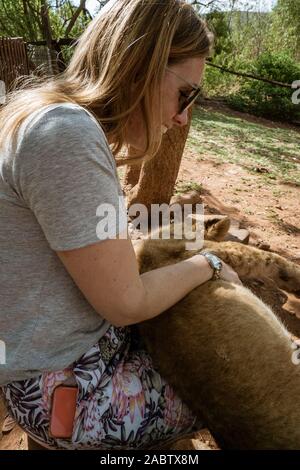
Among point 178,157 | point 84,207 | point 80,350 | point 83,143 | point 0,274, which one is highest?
point 83,143

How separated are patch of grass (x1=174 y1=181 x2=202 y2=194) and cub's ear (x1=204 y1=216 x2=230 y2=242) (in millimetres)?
2972

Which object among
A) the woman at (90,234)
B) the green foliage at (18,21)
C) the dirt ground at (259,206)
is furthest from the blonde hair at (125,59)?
the green foliage at (18,21)

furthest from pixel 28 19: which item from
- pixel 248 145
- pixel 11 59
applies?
pixel 248 145

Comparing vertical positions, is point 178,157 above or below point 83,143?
below

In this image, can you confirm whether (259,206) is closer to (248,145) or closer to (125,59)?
(248,145)

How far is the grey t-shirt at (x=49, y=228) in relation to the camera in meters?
1.42

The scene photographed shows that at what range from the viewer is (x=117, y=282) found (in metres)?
1.57

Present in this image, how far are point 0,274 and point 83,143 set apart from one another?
616 millimetres

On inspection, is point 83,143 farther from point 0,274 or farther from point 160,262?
point 160,262

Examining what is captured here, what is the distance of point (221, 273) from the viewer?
7.09 ft

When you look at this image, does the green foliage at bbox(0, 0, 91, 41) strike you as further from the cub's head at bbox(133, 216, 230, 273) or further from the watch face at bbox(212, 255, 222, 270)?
the watch face at bbox(212, 255, 222, 270)

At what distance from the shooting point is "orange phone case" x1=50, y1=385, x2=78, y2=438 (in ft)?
5.62

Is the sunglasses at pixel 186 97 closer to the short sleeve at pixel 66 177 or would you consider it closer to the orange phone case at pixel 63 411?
the short sleeve at pixel 66 177
